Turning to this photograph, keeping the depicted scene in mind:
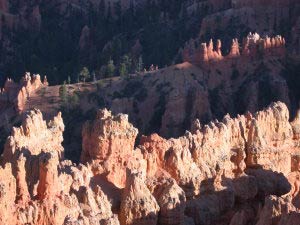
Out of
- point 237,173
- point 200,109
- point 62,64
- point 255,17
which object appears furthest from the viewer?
point 62,64

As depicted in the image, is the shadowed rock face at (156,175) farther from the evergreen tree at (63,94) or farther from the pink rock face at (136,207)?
the evergreen tree at (63,94)

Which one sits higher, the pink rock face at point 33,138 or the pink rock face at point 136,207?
the pink rock face at point 33,138

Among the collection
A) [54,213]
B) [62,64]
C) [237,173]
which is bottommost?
[54,213]

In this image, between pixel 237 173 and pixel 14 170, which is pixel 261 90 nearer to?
pixel 237 173

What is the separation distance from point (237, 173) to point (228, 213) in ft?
11.7

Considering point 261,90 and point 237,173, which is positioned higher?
point 261,90

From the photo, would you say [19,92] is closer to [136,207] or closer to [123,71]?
[123,71]

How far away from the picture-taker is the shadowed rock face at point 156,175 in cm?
3378

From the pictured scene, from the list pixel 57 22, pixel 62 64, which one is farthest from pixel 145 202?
pixel 57 22

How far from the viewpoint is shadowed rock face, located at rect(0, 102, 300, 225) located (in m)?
33.8

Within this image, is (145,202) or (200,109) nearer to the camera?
(145,202)

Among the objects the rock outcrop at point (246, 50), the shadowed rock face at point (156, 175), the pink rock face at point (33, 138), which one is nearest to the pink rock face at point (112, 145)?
the shadowed rock face at point (156, 175)

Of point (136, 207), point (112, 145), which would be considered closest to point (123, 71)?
point (112, 145)

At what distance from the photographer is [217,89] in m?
90.8
